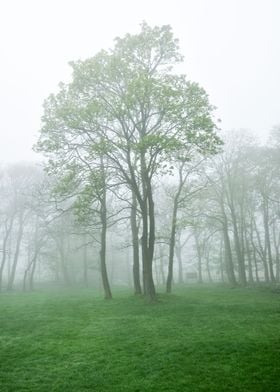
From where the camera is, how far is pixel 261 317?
639 inches

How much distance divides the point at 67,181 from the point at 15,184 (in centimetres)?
2876

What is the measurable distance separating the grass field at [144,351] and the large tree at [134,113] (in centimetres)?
698

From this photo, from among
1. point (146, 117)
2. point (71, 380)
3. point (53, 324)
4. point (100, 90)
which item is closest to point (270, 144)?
point (146, 117)

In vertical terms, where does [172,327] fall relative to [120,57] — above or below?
below

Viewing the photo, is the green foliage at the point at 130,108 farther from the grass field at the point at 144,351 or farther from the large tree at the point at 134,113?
the grass field at the point at 144,351

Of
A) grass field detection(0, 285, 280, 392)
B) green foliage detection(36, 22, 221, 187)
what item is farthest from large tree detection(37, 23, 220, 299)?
grass field detection(0, 285, 280, 392)

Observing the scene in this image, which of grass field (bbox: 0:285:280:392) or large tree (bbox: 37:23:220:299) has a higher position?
large tree (bbox: 37:23:220:299)

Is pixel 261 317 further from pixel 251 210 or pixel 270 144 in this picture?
pixel 251 210

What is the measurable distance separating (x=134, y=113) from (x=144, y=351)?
17.0 m

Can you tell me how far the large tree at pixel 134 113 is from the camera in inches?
846

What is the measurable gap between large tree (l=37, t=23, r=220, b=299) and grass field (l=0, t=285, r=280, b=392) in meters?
6.98

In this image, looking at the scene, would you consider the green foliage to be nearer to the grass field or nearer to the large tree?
the large tree

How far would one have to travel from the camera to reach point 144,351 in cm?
1152

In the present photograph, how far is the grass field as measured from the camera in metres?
8.87
